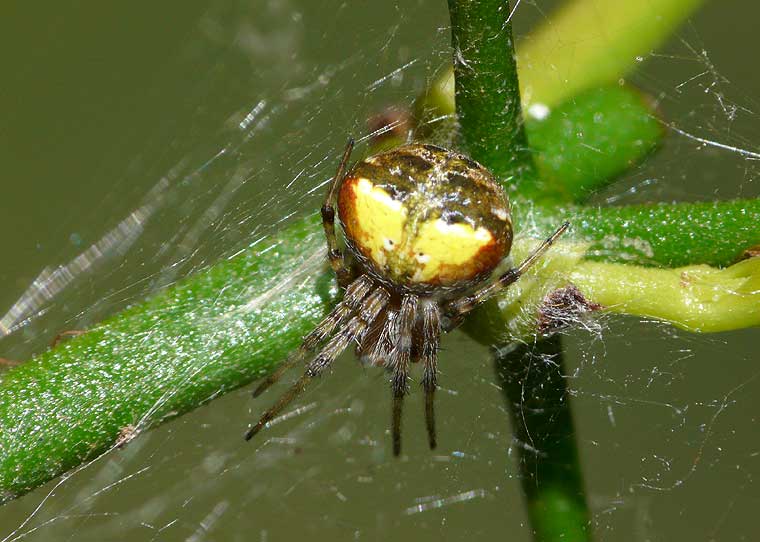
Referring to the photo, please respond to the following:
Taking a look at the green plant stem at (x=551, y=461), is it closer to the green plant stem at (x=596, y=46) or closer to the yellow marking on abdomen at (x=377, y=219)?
the yellow marking on abdomen at (x=377, y=219)

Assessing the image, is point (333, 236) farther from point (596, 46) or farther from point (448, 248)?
point (596, 46)

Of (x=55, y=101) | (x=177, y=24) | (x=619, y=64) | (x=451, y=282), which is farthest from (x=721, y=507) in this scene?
(x=55, y=101)

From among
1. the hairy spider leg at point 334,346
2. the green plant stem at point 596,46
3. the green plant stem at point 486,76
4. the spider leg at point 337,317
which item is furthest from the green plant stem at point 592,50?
the hairy spider leg at point 334,346

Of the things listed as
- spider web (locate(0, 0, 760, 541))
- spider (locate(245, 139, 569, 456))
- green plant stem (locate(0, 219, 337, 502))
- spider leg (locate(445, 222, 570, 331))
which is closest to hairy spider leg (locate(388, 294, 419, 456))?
spider web (locate(0, 0, 760, 541))

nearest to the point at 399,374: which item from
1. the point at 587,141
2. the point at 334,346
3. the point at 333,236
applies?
the point at 334,346

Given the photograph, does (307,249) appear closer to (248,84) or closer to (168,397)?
(168,397)

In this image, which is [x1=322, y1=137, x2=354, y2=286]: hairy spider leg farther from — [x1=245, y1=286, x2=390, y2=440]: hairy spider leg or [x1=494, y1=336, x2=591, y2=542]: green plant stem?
[x1=494, y1=336, x2=591, y2=542]: green plant stem

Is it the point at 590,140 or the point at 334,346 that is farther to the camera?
the point at 334,346
